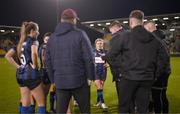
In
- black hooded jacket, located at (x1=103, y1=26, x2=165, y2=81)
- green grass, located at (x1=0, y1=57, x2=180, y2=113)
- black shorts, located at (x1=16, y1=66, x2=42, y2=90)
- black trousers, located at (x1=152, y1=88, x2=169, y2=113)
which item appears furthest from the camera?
green grass, located at (x1=0, y1=57, x2=180, y2=113)

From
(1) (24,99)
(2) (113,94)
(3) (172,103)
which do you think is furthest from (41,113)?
(2) (113,94)

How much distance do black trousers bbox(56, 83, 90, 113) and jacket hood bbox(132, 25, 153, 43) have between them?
112 centimetres

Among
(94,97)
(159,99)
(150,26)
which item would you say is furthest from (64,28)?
(94,97)

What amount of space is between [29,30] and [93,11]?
56.1 m

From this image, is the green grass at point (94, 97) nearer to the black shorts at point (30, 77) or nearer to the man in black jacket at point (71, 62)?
the black shorts at point (30, 77)

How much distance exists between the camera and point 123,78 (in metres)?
6.18

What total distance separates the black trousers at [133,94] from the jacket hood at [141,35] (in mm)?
680

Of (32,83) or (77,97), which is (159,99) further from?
(32,83)

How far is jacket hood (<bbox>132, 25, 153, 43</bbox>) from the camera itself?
6047 millimetres

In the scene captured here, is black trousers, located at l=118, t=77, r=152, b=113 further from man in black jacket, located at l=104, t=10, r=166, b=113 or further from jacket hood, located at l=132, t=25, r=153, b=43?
jacket hood, located at l=132, t=25, r=153, b=43

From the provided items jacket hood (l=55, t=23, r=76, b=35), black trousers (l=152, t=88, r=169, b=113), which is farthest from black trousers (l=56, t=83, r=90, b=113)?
black trousers (l=152, t=88, r=169, b=113)

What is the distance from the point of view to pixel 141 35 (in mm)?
6051

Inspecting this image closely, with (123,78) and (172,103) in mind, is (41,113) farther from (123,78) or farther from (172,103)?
(172,103)

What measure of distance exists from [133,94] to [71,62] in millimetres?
1145
